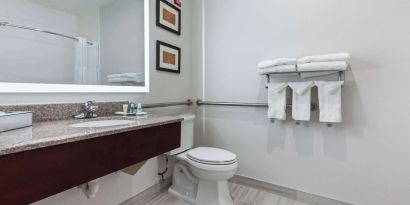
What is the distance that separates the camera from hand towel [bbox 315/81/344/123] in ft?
4.83

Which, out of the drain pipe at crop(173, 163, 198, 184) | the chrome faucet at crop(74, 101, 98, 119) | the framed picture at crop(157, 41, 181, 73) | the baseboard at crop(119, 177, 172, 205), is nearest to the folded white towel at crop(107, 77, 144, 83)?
the framed picture at crop(157, 41, 181, 73)

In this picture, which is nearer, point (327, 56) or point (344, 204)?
point (327, 56)

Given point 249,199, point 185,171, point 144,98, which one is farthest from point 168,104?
point 249,199

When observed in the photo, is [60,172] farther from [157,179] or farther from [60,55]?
[157,179]

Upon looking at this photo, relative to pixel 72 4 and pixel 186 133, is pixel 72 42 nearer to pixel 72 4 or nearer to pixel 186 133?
pixel 72 4

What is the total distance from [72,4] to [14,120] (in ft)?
3.03

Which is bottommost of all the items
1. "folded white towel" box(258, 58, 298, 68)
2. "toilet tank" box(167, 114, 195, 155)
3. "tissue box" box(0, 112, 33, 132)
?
"toilet tank" box(167, 114, 195, 155)

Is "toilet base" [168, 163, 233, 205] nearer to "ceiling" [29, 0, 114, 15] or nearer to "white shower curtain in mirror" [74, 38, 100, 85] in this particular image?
"white shower curtain in mirror" [74, 38, 100, 85]

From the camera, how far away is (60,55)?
1.34m

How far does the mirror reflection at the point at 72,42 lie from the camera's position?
1.15 metres

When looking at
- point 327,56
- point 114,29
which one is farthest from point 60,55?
point 327,56

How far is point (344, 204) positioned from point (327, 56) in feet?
3.75

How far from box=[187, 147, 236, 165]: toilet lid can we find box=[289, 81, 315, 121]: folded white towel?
60 cm

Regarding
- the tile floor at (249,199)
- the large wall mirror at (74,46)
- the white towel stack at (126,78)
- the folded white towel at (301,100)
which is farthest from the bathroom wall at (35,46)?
the folded white towel at (301,100)
